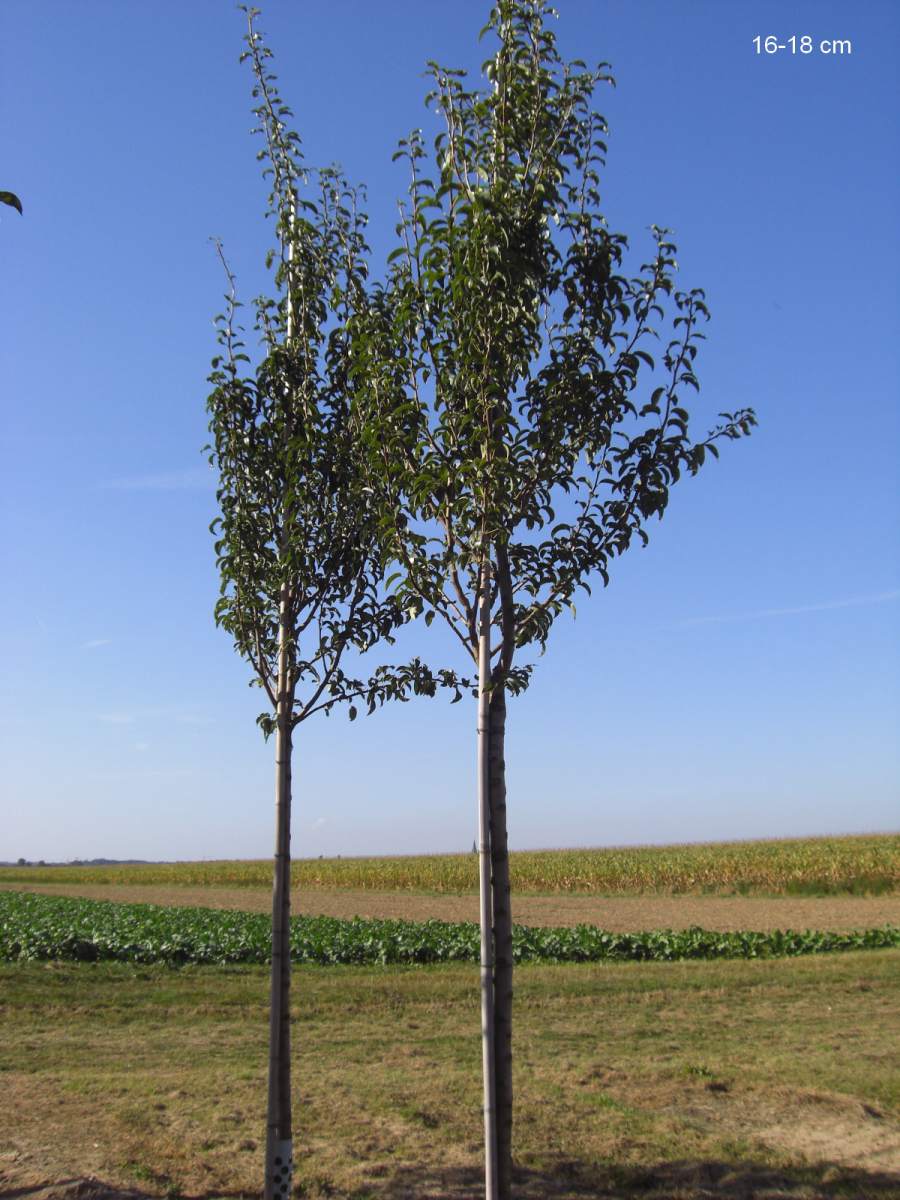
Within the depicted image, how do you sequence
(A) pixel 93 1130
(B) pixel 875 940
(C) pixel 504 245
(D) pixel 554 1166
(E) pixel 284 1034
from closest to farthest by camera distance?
(C) pixel 504 245 < (E) pixel 284 1034 < (D) pixel 554 1166 < (A) pixel 93 1130 < (B) pixel 875 940

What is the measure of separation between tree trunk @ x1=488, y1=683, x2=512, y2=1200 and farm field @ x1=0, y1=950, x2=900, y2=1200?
1.83 meters

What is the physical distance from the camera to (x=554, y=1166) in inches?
268

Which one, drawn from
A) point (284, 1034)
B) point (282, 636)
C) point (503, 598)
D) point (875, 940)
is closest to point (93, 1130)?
point (284, 1034)

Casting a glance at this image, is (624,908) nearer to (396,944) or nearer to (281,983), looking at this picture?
(396,944)

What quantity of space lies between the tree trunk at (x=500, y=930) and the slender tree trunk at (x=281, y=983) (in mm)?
1734

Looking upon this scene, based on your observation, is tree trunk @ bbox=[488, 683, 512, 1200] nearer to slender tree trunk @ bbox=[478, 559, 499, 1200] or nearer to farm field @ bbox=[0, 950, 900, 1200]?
slender tree trunk @ bbox=[478, 559, 499, 1200]

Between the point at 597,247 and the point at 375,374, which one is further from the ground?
the point at 597,247

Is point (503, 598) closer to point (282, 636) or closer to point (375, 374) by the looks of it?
point (375, 374)

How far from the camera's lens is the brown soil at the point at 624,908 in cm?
2670

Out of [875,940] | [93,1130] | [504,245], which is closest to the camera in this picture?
[504,245]

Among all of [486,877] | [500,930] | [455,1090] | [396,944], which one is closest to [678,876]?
[396,944]

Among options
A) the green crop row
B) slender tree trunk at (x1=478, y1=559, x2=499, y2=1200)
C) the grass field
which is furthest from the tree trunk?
the grass field

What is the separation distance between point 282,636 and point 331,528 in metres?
0.88

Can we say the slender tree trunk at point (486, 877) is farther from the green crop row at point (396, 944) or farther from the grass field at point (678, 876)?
the grass field at point (678, 876)
